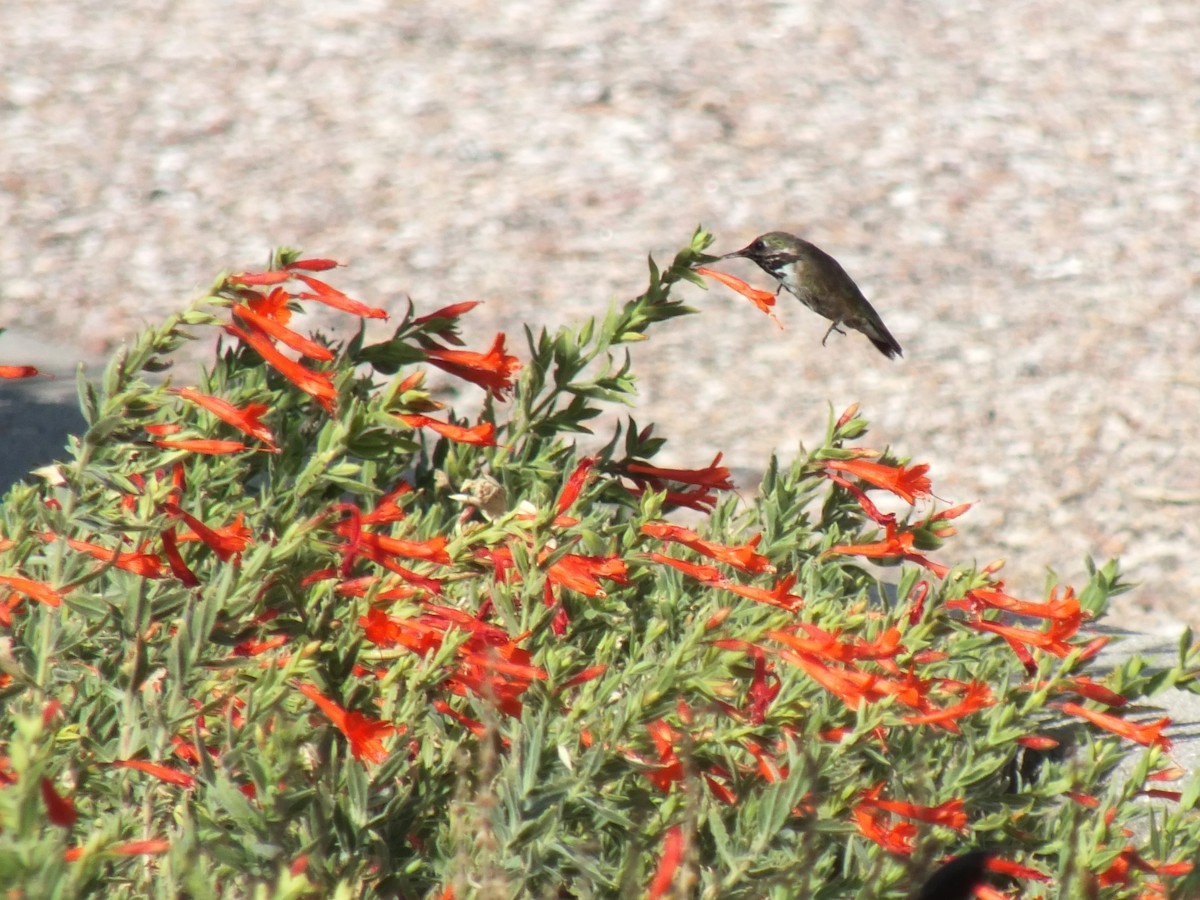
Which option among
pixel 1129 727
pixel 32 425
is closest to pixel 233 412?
pixel 1129 727

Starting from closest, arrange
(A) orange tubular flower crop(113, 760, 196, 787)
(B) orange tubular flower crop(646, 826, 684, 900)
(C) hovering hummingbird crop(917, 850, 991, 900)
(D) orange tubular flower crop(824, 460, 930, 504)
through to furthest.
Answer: (C) hovering hummingbird crop(917, 850, 991, 900)
(B) orange tubular flower crop(646, 826, 684, 900)
(A) orange tubular flower crop(113, 760, 196, 787)
(D) orange tubular flower crop(824, 460, 930, 504)

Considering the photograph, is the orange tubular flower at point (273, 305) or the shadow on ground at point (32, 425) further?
the shadow on ground at point (32, 425)

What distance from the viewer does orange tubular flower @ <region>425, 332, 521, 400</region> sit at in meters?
2.43

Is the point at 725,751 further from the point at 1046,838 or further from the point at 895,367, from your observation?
the point at 895,367

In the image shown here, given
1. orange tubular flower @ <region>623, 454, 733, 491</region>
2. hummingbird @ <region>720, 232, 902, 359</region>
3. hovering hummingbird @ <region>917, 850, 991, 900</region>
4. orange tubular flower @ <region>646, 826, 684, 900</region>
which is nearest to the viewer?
hovering hummingbird @ <region>917, 850, 991, 900</region>

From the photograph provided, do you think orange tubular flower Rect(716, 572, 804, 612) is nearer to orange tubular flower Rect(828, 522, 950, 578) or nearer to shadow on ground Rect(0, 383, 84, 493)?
orange tubular flower Rect(828, 522, 950, 578)

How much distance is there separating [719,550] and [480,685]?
483 mm

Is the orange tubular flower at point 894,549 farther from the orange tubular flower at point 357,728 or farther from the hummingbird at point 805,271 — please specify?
the orange tubular flower at point 357,728

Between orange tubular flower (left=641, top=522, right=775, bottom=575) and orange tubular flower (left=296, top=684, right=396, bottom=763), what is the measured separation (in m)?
0.58

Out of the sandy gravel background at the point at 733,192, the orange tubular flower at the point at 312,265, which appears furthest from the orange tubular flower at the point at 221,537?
the sandy gravel background at the point at 733,192

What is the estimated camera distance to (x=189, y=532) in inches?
86.4

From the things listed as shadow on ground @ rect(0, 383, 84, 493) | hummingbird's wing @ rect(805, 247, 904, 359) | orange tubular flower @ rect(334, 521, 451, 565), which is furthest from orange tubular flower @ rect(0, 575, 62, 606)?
shadow on ground @ rect(0, 383, 84, 493)

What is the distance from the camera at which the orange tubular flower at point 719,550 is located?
2178mm

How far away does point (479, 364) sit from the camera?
2434mm
